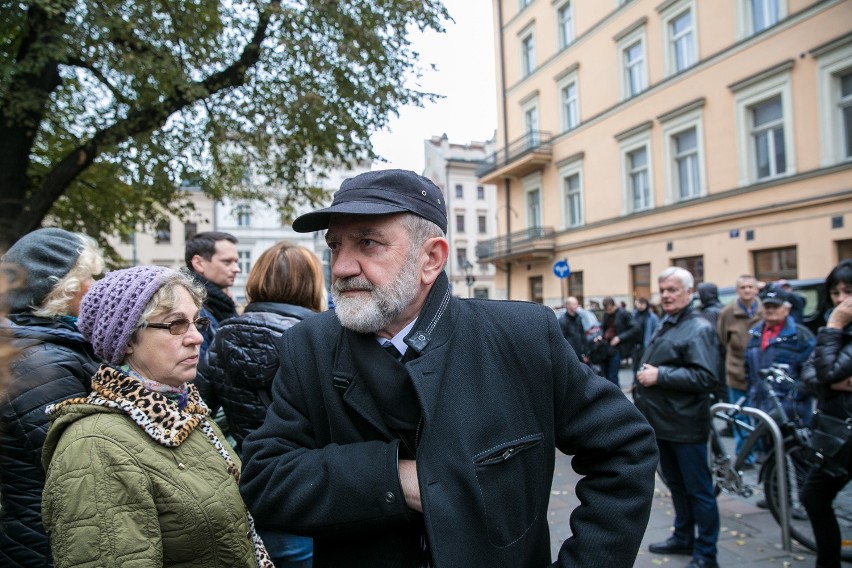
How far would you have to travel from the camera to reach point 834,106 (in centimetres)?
1352

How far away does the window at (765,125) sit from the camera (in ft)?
47.9

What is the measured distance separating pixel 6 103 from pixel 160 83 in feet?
7.14

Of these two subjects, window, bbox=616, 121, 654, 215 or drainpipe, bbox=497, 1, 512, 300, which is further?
drainpipe, bbox=497, 1, 512, 300

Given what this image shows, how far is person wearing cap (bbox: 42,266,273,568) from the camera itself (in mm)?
1529

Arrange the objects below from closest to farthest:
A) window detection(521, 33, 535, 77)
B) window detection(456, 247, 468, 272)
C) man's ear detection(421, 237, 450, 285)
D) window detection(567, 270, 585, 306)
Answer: man's ear detection(421, 237, 450, 285)
window detection(567, 270, 585, 306)
window detection(521, 33, 535, 77)
window detection(456, 247, 468, 272)

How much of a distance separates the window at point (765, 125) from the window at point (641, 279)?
4.71 metres

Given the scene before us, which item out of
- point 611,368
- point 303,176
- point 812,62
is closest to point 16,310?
point 303,176

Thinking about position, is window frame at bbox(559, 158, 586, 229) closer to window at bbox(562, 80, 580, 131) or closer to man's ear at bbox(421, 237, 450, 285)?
window at bbox(562, 80, 580, 131)

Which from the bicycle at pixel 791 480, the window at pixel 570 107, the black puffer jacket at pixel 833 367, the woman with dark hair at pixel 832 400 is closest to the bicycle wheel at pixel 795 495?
the bicycle at pixel 791 480

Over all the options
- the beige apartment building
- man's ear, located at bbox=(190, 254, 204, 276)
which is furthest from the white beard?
the beige apartment building

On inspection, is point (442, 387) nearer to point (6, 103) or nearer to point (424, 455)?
point (424, 455)

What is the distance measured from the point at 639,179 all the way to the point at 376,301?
68.1 ft

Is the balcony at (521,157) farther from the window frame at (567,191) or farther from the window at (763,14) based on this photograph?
the window at (763,14)

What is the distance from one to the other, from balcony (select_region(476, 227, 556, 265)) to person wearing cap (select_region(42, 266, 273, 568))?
23.8 meters
